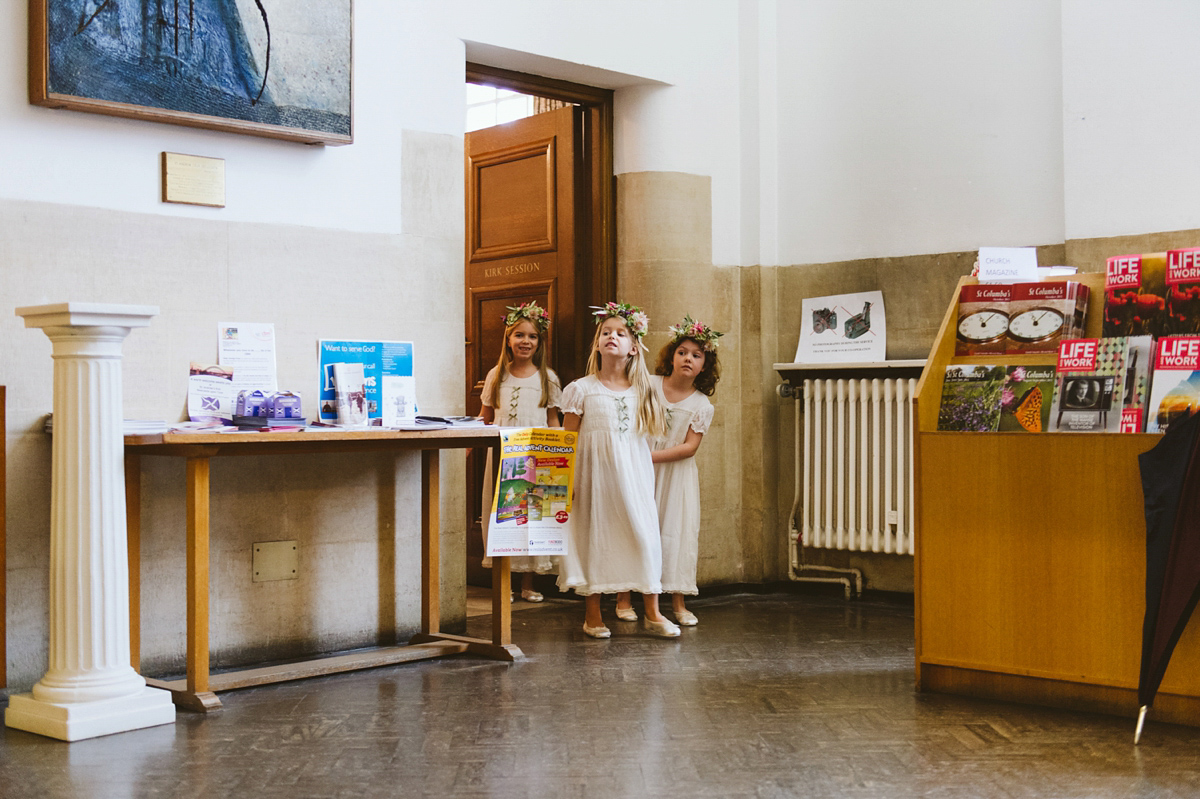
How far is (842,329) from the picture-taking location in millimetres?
5824

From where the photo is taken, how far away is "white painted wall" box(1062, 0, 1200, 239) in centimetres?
482

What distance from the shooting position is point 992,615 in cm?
366

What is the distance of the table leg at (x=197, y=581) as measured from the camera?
12.0ft

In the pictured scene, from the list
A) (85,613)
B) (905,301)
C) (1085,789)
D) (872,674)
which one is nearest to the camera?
(1085,789)

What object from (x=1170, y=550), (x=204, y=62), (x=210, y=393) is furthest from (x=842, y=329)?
(x=204, y=62)

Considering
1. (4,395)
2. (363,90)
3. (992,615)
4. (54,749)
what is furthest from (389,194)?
(992,615)

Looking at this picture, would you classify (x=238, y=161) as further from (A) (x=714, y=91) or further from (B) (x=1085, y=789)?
(B) (x=1085, y=789)

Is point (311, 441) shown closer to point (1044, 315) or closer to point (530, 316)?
point (530, 316)

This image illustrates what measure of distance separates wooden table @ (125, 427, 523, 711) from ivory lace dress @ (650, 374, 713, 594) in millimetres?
881

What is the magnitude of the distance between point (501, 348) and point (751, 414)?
1.37 m

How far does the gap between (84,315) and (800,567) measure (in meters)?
3.78

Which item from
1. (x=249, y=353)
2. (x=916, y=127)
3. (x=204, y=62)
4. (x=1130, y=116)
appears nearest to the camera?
(x=204, y=62)

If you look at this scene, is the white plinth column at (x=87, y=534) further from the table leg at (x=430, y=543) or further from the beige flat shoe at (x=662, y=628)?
the beige flat shoe at (x=662, y=628)

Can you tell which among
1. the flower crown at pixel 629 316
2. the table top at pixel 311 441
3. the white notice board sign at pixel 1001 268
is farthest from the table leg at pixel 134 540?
the white notice board sign at pixel 1001 268
